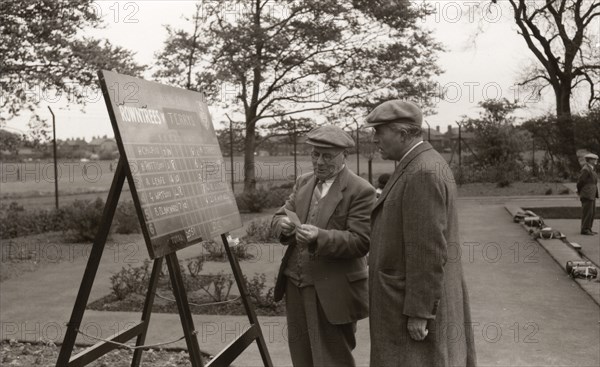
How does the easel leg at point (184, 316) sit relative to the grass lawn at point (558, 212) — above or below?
above

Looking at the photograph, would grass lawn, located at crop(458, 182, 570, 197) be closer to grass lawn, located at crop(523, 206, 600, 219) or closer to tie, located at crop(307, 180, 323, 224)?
grass lawn, located at crop(523, 206, 600, 219)

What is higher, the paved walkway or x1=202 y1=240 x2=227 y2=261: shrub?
x1=202 y1=240 x2=227 y2=261: shrub

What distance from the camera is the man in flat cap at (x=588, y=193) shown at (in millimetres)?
14508

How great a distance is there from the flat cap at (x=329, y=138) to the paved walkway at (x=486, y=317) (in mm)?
1166

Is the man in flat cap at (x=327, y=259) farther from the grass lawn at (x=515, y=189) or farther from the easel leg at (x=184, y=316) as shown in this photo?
the grass lawn at (x=515, y=189)

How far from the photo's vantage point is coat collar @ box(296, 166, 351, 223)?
467 centimetres

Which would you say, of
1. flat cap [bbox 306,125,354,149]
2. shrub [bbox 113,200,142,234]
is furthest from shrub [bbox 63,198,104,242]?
flat cap [bbox 306,125,354,149]

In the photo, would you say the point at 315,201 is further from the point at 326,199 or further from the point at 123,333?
the point at 123,333

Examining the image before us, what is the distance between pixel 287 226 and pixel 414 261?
1183 mm

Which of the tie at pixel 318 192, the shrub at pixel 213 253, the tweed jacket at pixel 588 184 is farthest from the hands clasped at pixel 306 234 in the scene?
the tweed jacket at pixel 588 184

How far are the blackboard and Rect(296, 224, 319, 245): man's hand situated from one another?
686 mm

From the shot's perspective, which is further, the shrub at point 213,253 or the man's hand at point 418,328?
the shrub at point 213,253

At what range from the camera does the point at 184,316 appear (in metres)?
4.17

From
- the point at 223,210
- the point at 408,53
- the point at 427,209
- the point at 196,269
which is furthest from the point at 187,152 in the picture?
the point at 408,53
